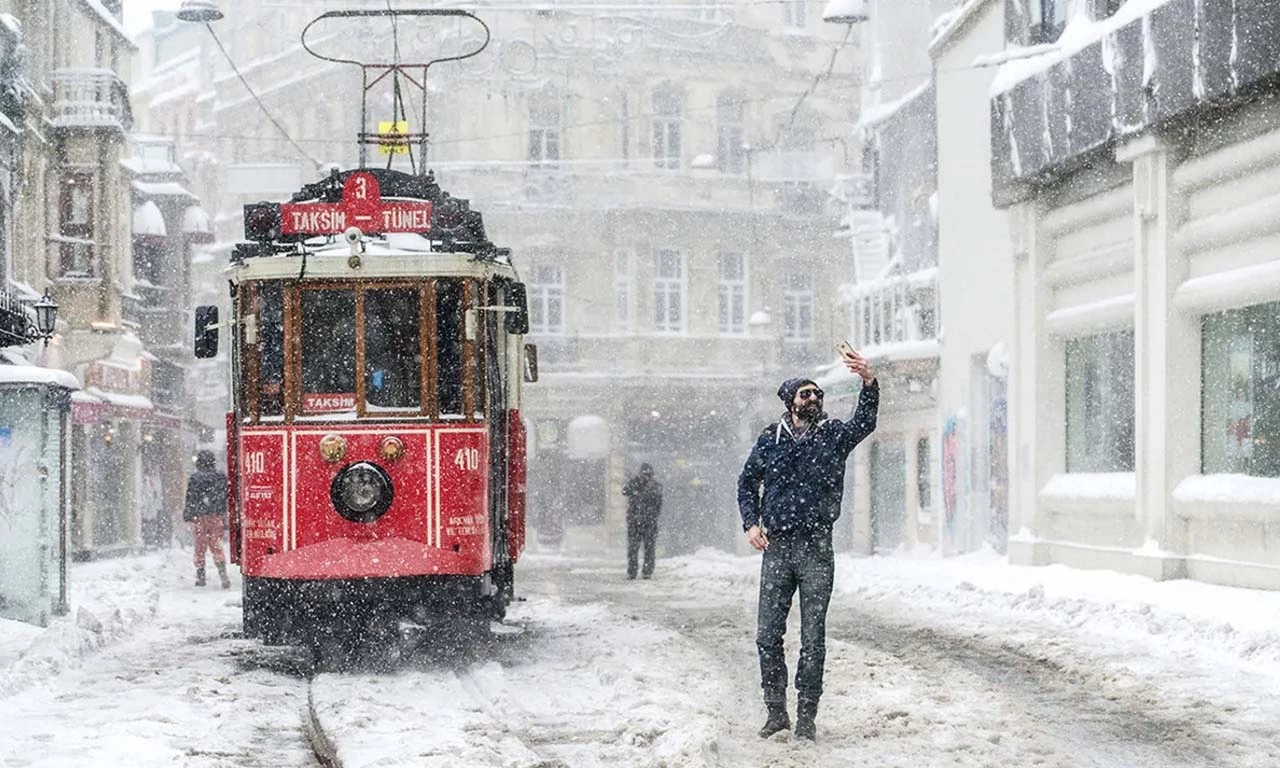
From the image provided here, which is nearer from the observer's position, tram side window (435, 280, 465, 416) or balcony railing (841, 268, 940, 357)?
tram side window (435, 280, 465, 416)

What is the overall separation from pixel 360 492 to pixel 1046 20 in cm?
1286

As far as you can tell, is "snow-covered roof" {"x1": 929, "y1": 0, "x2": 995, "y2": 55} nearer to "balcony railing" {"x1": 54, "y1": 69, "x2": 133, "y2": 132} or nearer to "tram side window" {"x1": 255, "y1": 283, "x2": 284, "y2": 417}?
"balcony railing" {"x1": 54, "y1": 69, "x2": 133, "y2": 132}

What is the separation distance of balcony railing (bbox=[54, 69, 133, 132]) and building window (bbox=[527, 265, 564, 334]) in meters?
14.1

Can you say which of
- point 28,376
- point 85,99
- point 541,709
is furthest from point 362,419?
point 85,99

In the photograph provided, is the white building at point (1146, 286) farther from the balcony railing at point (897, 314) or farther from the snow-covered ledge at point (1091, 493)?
the balcony railing at point (897, 314)

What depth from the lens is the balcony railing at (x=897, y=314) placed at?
33.1 metres

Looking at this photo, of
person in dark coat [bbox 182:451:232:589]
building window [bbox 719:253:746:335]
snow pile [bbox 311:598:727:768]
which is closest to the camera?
snow pile [bbox 311:598:727:768]

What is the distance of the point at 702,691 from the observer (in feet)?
40.4

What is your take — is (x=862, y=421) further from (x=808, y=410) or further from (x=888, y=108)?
(x=888, y=108)

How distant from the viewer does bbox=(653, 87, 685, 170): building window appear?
49.8 meters

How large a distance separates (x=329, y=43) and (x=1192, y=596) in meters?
37.3

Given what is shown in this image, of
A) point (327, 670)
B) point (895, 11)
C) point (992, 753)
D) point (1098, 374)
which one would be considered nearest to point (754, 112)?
point (895, 11)

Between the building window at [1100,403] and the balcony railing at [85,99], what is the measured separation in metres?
19.8

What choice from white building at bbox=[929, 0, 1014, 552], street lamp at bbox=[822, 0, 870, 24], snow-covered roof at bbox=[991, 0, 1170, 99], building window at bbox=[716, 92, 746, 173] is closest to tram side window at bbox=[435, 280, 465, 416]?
snow-covered roof at bbox=[991, 0, 1170, 99]
